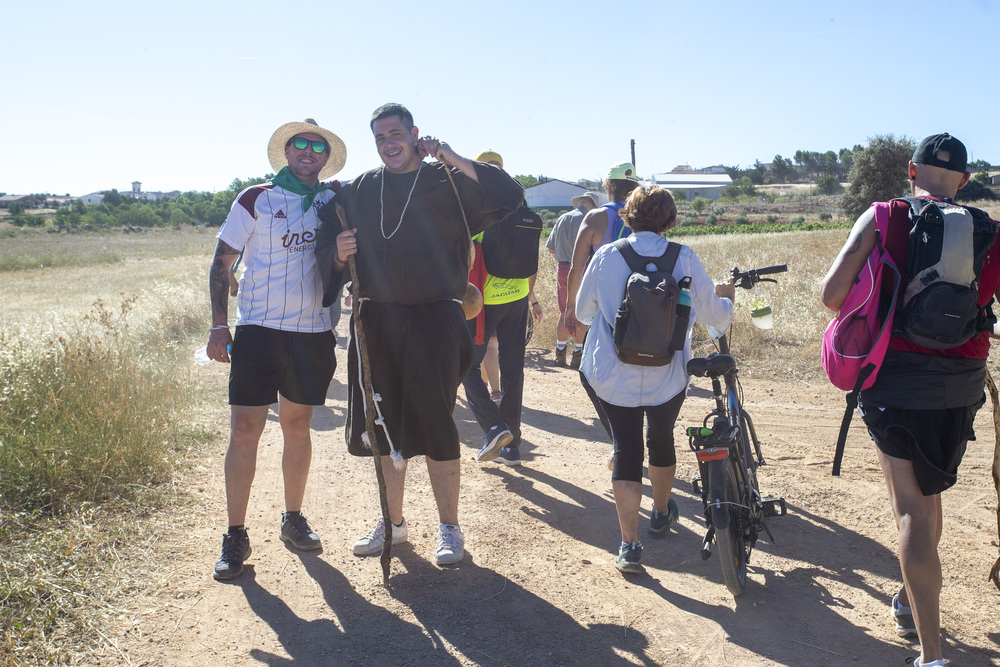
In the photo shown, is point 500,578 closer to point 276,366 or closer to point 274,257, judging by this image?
point 276,366

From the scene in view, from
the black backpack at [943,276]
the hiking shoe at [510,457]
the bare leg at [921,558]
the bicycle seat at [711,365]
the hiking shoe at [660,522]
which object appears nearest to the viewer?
the black backpack at [943,276]

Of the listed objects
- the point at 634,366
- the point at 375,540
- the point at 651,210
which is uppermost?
the point at 651,210

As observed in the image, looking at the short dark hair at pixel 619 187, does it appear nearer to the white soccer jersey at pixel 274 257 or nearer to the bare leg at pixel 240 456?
the white soccer jersey at pixel 274 257

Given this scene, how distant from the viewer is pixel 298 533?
4.02 meters

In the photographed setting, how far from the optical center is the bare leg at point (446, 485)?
3.82 m

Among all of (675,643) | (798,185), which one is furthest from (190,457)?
(798,185)

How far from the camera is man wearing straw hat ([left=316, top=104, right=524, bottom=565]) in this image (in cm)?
360

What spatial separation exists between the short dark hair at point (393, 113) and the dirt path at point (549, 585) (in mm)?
2186

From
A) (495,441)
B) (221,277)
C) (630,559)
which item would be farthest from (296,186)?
(630,559)

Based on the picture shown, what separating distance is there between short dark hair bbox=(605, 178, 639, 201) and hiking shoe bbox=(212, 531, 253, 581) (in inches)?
129

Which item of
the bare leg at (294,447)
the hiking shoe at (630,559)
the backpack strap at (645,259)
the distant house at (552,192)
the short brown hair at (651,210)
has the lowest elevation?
the hiking shoe at (630,559)

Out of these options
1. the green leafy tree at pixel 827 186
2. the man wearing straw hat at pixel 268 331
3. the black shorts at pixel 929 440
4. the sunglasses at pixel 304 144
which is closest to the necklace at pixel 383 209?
the man wearing straw hat at pixel 268 331

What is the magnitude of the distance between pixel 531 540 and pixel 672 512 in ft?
2.64

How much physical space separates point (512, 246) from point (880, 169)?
127 feet
